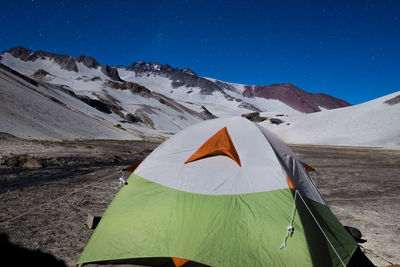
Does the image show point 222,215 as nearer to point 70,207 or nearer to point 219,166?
point 219,166

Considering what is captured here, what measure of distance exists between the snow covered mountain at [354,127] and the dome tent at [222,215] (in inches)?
2037

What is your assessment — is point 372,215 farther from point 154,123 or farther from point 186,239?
point 154,123

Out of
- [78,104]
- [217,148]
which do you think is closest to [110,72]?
[78,104]

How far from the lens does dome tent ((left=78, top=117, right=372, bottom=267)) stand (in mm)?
3621

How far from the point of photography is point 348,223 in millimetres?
6379

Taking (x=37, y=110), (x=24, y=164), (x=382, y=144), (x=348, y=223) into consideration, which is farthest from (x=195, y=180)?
(x=382, y=144)

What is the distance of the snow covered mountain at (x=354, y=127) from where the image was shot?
50.0m

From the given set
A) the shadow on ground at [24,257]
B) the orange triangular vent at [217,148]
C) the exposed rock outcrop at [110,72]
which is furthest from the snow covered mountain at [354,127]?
the exposed rock outcrop at [110,72]

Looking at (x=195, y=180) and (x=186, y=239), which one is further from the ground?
(x=195, y=180)

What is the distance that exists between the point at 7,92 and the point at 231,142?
4144 cm

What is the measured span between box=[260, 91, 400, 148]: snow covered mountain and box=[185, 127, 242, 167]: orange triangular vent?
5208cm

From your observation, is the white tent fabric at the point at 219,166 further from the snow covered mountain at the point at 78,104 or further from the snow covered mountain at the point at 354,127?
the snow covered mountain at the point at 354,127

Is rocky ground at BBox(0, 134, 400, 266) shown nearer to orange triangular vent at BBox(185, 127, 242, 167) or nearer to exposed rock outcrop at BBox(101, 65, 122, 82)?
orange triangular vent at BBox(185, 127, 242, 167)

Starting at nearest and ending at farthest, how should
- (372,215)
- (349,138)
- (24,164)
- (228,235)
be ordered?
(228,235) < (372,215) < (24,164) < (349,138)
